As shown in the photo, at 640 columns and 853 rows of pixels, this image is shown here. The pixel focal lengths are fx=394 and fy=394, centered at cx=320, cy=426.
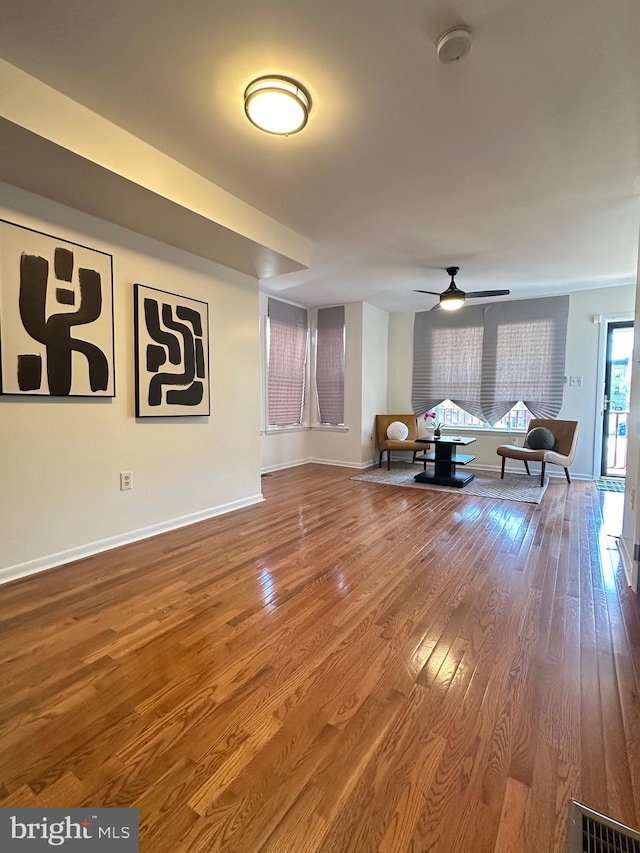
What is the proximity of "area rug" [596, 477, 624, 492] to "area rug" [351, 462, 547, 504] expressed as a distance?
0.68 metres

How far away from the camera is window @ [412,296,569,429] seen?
5.69 m

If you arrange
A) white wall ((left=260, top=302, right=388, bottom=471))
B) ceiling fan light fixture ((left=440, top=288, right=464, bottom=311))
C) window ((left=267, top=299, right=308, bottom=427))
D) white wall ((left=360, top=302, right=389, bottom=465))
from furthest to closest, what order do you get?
white wall ((left=360, top=302, right=389, bottom=465)) < white wall ((left=260, top=302, right=388, bottom=471)) < window ((left=267, top=299, right=308, bottom=427)) < ceiling fan light fixture ((left=440, top=288, right=464, bottom=311))

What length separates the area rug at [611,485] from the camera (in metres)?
4.91

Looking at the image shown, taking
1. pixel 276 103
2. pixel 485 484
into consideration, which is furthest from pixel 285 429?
pixel 276 103

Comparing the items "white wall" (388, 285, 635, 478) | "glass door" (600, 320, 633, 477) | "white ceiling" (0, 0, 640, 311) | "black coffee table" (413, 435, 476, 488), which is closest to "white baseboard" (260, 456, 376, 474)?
"black coffee table" (413, 435, 476, 488)

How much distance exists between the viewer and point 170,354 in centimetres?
327

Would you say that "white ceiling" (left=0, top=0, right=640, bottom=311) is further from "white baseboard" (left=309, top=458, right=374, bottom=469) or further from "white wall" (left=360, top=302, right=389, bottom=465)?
"white baseboard" (left=309, top=458, right=374, bottom=469)

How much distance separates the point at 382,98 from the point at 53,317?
228cm

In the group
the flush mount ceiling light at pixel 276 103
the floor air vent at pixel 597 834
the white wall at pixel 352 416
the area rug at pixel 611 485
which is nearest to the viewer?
the floor air vent at pixel 597 834

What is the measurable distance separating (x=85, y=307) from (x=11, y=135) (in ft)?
3.28

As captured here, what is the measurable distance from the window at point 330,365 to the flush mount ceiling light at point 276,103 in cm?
438

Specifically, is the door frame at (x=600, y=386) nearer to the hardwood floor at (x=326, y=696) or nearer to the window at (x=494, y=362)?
the window at (x=494, y=362)

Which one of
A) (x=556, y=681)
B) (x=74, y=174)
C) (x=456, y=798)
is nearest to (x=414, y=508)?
(x=556, y=681)

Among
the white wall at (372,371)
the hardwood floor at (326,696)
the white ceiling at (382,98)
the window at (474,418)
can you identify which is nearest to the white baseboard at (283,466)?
the white wall at (372,371)
